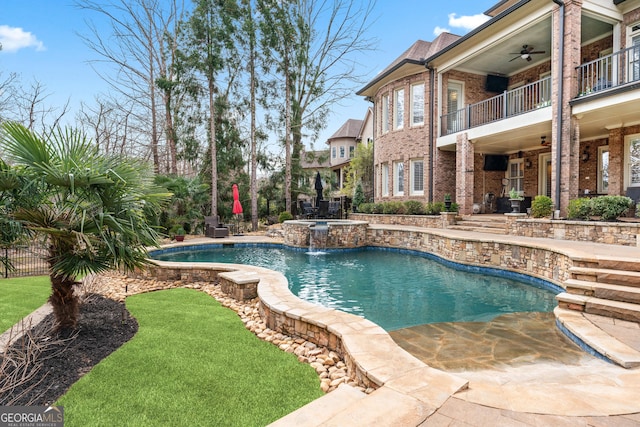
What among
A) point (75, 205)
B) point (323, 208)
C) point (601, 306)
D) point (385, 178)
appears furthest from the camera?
point (385, 178)

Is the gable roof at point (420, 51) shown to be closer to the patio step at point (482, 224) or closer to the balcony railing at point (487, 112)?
the balcony railing at point (487, 112)

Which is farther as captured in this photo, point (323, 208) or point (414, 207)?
point (323, 208)

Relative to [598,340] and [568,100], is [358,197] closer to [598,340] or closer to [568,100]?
[568,100]

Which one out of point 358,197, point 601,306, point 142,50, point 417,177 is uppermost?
point 142,50

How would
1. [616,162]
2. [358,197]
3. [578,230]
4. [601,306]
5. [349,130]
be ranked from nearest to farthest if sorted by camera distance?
[601,306]
[578,230]
[616,162]
[358,197]
[349,130]

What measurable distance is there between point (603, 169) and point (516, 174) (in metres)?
3.79

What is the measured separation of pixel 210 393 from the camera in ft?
9.26

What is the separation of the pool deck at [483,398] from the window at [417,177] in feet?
42.7

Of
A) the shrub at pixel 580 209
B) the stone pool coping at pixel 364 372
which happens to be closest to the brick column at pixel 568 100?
the shrub at pixel 580 209

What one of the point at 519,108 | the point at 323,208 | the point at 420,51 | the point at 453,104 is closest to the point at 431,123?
the point at 453,104

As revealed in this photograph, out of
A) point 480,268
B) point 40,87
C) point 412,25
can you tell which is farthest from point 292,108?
point 480,268

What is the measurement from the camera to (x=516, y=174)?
15602 mm

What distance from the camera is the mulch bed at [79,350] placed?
2826 mm

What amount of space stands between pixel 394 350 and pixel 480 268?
6.60 meters
